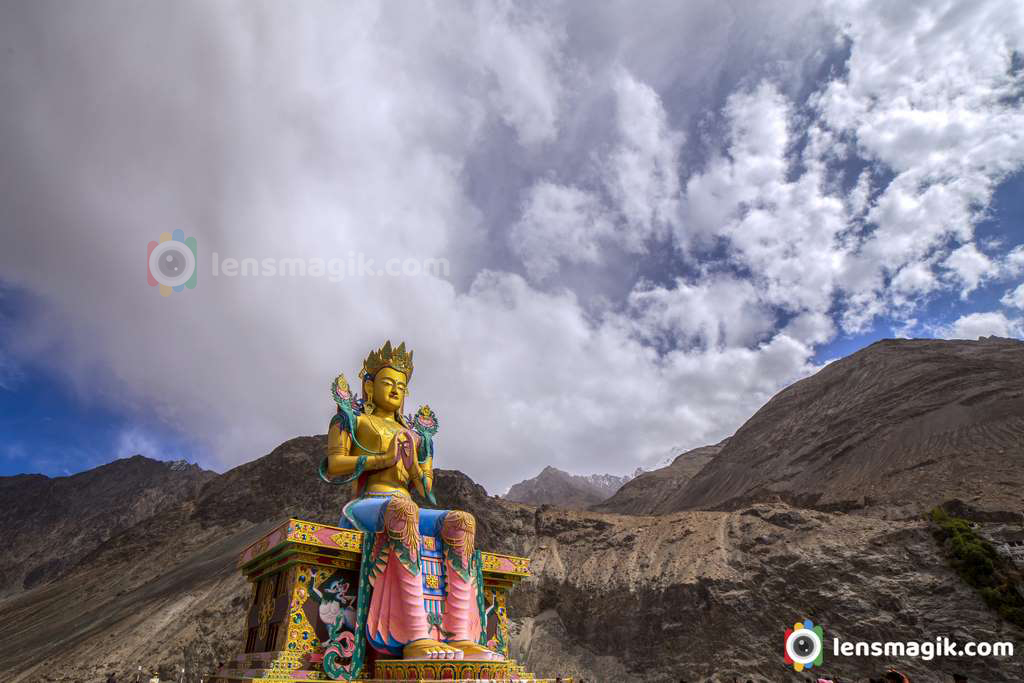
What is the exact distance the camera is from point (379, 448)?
28.4ft

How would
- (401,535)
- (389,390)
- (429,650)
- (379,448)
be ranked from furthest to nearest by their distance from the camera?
(389,390)
(379,448)
(401,535)
(429,650)

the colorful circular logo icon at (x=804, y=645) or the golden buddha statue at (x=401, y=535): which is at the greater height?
the golden buddha statue at (x=401, y=535)

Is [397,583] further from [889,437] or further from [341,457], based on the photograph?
[889,437]

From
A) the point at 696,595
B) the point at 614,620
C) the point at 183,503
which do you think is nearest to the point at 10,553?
the point at 183,503

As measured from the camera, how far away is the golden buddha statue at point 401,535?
6.75m

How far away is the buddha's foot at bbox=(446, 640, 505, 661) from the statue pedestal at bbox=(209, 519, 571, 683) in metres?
0.11

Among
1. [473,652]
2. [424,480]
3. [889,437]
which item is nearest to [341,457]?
[424,480]

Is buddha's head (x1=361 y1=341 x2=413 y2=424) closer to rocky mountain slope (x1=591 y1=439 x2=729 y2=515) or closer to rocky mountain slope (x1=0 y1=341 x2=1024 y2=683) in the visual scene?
rocky mountain slope (x1=0 y1=341 x2=1024 y2=683)

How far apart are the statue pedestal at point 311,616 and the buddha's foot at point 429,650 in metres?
0.20

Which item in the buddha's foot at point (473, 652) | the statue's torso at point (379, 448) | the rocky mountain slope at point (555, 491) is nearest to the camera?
the buddha's foot at point (473, 652)

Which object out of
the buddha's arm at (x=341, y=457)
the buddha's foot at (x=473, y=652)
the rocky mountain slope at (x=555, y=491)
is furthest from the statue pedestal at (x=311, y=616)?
the rocky mountain slope at (x=555, y=491)

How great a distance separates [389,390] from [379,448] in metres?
1.07

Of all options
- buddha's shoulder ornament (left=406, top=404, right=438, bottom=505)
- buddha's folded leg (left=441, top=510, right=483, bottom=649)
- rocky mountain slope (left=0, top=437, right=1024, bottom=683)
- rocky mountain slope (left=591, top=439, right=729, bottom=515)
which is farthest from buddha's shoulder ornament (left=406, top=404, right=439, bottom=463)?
rocky mountain slope (left=591, top=439, right=729, bottom=515)

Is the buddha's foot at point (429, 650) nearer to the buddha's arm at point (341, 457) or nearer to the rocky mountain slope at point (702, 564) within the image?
the buddha's arm at point (341, 457)
